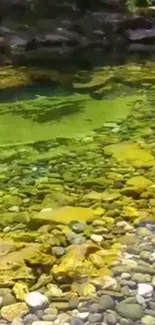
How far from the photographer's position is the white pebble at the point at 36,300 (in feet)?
11.4

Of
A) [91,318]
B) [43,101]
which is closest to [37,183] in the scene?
[91,318]

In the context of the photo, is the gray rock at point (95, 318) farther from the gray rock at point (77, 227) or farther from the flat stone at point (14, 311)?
the gray rock at point (77, 227)

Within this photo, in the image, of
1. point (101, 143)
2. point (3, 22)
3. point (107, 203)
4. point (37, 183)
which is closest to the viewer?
point (107, 203)

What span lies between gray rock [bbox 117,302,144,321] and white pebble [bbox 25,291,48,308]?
1.54 feet

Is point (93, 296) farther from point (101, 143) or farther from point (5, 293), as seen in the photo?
point (101, 143)

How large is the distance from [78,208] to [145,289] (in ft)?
4.76

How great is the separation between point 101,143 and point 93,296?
3.36 metres

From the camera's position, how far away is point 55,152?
21.1 ft

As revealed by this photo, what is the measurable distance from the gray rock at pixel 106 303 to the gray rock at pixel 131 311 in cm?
5

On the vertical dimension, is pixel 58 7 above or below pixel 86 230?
above

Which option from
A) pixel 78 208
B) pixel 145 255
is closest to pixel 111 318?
pixel 145 255

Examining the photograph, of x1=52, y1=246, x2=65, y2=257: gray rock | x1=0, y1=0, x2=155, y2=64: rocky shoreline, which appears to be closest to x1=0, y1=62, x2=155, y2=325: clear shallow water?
x1=52, y1=246, x2=65, y2=257: gray rock

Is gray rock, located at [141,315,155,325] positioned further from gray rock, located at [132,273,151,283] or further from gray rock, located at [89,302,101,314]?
gray rock, located at [132,273,151,283]

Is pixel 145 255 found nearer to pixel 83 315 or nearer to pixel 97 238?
pixel 97 238
